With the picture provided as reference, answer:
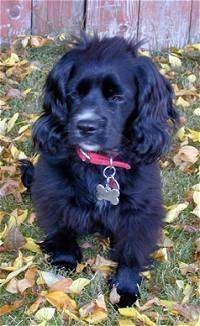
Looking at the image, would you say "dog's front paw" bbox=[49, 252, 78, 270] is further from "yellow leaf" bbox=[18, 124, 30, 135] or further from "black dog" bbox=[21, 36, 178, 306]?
"yellow leaf" bbox=[18, 124, 30, 135]

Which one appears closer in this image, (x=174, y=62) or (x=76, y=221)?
(x=76, y=221)

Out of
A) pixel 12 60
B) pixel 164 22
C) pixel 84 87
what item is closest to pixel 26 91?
pixel 12 60

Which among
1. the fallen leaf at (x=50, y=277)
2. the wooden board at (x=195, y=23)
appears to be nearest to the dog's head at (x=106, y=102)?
the fallen leaf at (x=50, y=277)

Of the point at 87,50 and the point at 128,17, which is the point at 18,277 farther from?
the point at 128,17

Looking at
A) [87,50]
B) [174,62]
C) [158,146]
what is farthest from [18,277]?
[174,62]

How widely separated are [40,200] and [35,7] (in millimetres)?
2321

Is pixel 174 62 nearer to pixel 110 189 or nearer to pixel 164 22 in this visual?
pixel 164 22

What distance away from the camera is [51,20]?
516 cm

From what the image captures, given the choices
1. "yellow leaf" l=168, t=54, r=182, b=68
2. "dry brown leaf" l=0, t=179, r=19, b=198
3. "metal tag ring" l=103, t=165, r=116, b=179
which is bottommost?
"dry brown leaf" l=0, t=179, r=19, b=198

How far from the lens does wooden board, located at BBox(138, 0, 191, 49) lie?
5.17m

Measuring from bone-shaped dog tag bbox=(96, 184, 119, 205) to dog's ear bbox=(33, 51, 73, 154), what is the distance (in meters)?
0.28

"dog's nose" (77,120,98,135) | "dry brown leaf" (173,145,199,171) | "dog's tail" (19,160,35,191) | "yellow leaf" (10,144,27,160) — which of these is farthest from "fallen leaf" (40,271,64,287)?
"dry brown leaf" (173,145,199,171)

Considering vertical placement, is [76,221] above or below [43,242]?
above

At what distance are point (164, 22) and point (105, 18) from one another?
45 centimetres
